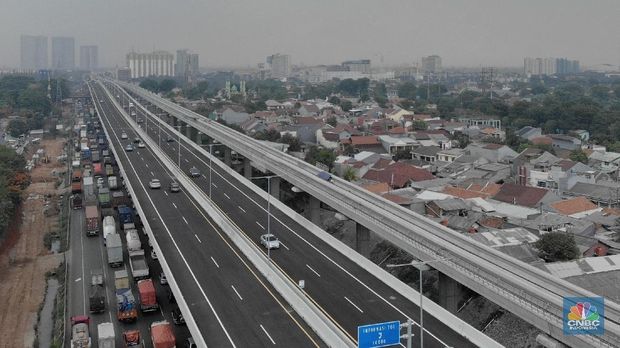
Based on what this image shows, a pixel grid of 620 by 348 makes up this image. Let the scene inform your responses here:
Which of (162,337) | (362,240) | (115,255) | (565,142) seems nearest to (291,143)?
(565,142)

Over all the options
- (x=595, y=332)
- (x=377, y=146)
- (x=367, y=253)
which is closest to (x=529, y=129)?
(x=377, y=146)

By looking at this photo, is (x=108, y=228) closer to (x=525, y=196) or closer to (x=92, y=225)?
(x=92, y=225)

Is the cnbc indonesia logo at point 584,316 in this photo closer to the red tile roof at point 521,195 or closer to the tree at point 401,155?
the red tile roof at point 521,195

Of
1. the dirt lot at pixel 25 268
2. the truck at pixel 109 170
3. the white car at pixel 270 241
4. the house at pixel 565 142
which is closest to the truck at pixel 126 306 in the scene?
the dirt lot at pixel 25 268

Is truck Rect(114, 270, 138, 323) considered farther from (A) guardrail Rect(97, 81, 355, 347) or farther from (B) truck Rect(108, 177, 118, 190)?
(B) truck Rect(108, 177, 118, 190)

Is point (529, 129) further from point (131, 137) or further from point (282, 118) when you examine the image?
point (131, 137)

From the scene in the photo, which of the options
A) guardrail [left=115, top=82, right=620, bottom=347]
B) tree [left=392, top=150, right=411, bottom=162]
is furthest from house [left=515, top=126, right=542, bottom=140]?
guardrail [left=115, top=82, right=620, bottom=347]
